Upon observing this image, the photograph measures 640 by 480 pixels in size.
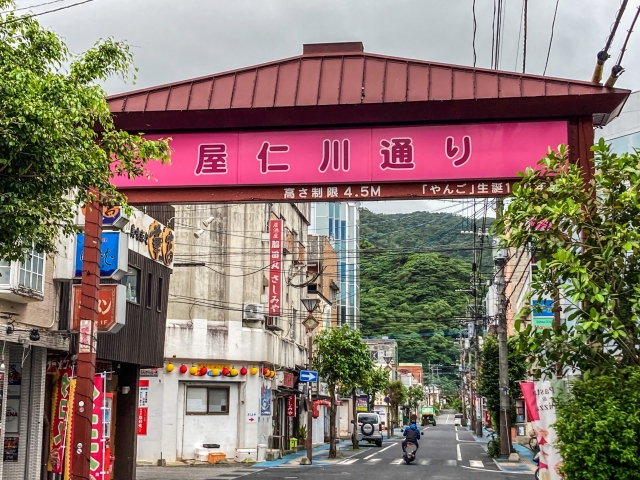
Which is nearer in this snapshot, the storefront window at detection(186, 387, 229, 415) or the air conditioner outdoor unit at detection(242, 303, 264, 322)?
the storefront window at detection(186, 387, 229, 415)

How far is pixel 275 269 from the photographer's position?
35.2 m

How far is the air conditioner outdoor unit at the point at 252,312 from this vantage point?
35281mm

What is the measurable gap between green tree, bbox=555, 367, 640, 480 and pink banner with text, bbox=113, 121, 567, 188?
4669 millimetres

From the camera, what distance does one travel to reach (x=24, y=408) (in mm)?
17797

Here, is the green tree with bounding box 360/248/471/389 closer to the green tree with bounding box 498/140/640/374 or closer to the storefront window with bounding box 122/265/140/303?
the storefront window with bounding box 122/265/140/303

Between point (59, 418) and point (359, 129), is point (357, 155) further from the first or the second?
point (59, 418)

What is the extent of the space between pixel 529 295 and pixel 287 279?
3259 centimetres

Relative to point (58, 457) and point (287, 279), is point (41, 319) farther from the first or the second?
point (287, 279)

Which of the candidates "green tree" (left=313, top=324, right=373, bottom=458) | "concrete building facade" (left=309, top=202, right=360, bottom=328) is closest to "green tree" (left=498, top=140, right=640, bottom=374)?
"green tree" (left=313, top=324, right=373, bottom=458)

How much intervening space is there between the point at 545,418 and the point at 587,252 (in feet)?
8.54

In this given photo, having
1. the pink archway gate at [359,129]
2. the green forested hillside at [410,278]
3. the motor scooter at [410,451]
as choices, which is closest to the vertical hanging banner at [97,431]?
the pink archway gate at [359,129]

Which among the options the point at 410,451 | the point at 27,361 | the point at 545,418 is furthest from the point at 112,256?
the point at 410,451

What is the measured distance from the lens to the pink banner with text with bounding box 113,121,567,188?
12180 millimetres

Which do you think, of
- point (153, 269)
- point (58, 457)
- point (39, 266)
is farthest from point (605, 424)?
point (153, 269)
